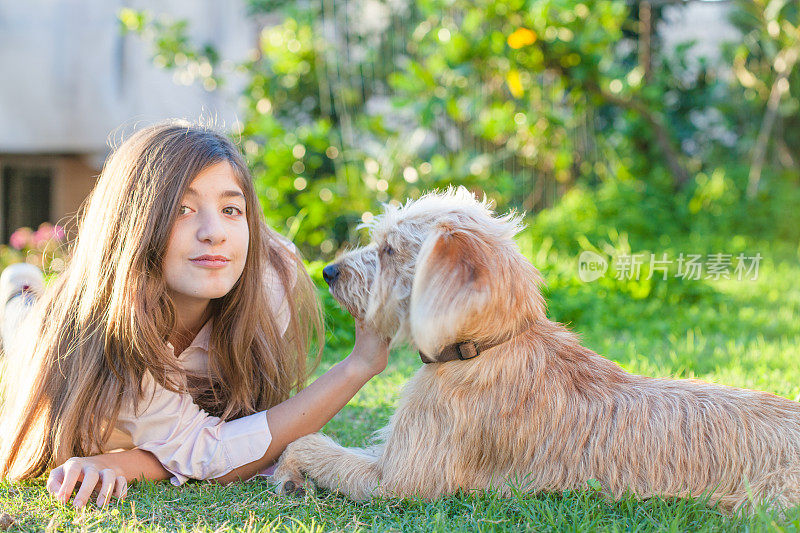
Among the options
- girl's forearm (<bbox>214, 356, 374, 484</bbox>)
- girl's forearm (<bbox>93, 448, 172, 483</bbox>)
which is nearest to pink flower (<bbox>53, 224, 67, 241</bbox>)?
girl's forearm (<bbox>93, 448, 172, 483</bbox>)

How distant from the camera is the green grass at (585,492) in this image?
2469mm

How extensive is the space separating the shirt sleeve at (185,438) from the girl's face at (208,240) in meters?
0.46

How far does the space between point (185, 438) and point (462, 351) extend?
1.33 metres

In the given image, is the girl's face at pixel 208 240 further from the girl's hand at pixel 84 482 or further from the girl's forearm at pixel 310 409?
the girl's hand at pixel 84 482

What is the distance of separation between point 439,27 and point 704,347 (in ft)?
17.5

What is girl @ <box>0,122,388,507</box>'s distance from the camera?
2.94 meters

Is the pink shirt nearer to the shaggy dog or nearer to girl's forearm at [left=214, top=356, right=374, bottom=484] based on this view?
girl's forearm at [left=214, top=356, right=374, bottom=484]

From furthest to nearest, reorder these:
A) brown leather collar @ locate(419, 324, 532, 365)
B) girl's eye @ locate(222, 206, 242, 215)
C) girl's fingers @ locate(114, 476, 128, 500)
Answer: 1. girl's eye @ locate(222, 206, 242, 215)
2. girl's fingers @ locate(114, 476, 128, 500)
3. brown leather collar @ locate(419, 324, 532, 365)

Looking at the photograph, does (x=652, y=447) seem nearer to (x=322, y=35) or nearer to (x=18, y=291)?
(x=18, y=291)

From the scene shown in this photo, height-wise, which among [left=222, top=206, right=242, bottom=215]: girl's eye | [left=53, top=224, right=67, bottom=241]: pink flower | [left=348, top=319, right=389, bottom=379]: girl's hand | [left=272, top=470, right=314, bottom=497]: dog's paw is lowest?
[left=272, top=470, right=314, bottom=497]: dog's paw

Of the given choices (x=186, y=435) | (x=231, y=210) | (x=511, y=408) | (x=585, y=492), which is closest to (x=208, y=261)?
(x=231, y=210)

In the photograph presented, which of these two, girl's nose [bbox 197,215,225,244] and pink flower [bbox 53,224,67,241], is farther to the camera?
pink flower [bbox 53,224,67,241]

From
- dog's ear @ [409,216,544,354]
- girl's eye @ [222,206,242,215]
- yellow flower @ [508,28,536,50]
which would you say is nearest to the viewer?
dog's ear @ [409,216,544,354]

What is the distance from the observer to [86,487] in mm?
2652
